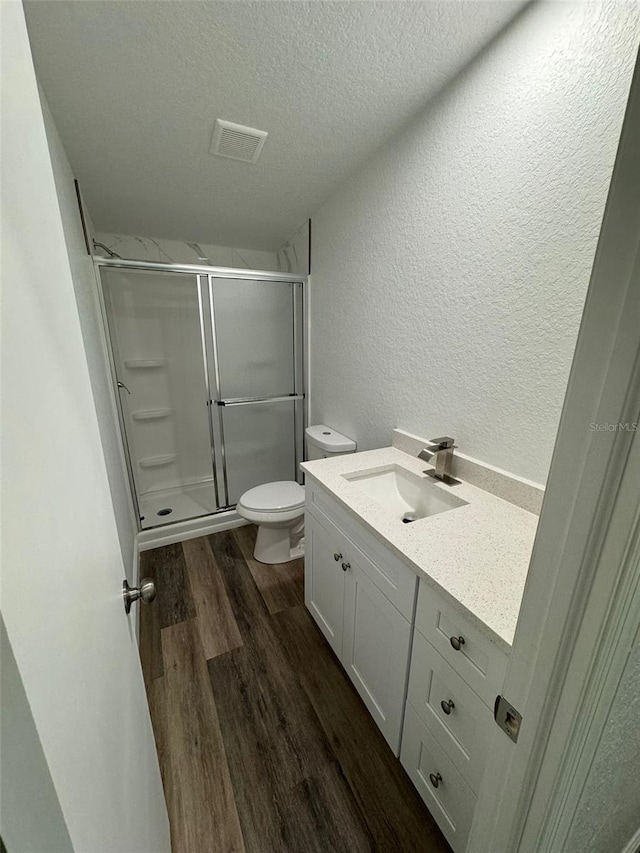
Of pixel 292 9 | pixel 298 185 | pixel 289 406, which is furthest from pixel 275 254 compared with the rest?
pixel 292 9

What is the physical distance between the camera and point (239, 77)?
45.9 inches

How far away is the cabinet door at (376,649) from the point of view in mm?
1018

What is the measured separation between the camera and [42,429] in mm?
367

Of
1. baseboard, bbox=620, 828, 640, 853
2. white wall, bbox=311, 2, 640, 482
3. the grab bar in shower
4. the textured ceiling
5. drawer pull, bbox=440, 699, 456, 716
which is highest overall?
the textured ceiling

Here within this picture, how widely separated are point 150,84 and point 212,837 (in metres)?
2.53

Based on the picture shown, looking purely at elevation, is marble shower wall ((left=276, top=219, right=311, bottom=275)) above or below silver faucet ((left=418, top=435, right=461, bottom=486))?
above

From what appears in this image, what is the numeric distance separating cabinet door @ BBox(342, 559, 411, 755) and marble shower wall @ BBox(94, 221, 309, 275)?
221 cm

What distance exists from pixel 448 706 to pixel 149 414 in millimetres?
2887

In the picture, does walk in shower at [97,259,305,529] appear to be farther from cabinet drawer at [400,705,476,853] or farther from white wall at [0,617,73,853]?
white wall at [0,617,73,853]

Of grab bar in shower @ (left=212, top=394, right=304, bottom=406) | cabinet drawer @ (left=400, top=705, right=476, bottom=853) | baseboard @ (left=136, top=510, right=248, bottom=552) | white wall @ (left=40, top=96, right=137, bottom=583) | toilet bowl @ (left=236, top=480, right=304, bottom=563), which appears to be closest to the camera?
cabinet drawer @ (left=400, top=705, right=476, bottom=853)

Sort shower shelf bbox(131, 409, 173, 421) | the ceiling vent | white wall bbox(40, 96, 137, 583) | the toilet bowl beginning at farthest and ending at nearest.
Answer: shower shelf bbox(131, 409, 173, 421)
the toilet bowl
the ceiling vent
white wall bbox(40, 96, 137, 583)

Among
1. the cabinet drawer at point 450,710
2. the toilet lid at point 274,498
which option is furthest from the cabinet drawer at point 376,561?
the toilet lid at point 274,498

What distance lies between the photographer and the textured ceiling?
979mm

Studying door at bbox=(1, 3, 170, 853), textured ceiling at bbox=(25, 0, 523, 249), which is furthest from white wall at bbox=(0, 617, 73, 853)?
textured ceiling at bbox=(25, 0, 523, 249)
